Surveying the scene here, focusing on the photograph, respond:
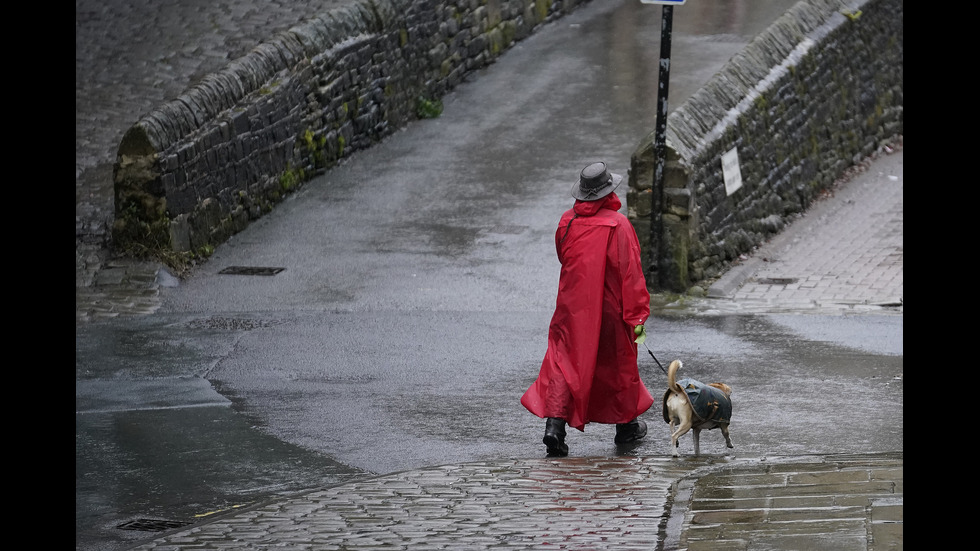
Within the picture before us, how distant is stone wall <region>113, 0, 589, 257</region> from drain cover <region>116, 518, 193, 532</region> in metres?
6.18

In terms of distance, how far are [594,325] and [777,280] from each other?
549 cm

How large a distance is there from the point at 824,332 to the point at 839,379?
4.84ft

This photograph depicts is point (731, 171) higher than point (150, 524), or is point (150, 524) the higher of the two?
point (731, 171)

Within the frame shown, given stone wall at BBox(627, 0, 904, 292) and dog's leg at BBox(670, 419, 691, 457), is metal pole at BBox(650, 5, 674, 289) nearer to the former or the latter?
stone wall at BBox(627, 0, 904, 292)

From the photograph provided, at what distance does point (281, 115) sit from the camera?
47.1 ft

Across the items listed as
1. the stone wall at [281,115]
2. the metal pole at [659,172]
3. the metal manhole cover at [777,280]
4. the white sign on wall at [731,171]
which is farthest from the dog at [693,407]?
the stone wall at [281,115]

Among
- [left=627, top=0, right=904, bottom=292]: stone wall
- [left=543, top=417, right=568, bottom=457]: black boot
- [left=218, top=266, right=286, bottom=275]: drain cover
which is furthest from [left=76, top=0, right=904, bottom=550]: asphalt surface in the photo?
[left=218, top=266, right=286, bottom=275]: drain cover

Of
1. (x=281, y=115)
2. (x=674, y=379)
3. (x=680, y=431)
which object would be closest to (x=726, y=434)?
(x=680, y=431)

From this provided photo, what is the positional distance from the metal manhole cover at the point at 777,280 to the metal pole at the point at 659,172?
1.14m

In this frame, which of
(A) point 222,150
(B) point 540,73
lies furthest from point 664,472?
(B) point 540,73

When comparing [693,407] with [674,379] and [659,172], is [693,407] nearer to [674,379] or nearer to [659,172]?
[674,379]

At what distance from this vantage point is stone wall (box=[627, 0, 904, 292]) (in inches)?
479

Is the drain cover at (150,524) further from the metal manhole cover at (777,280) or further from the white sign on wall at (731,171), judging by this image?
the white sign on wall at (731,171)
